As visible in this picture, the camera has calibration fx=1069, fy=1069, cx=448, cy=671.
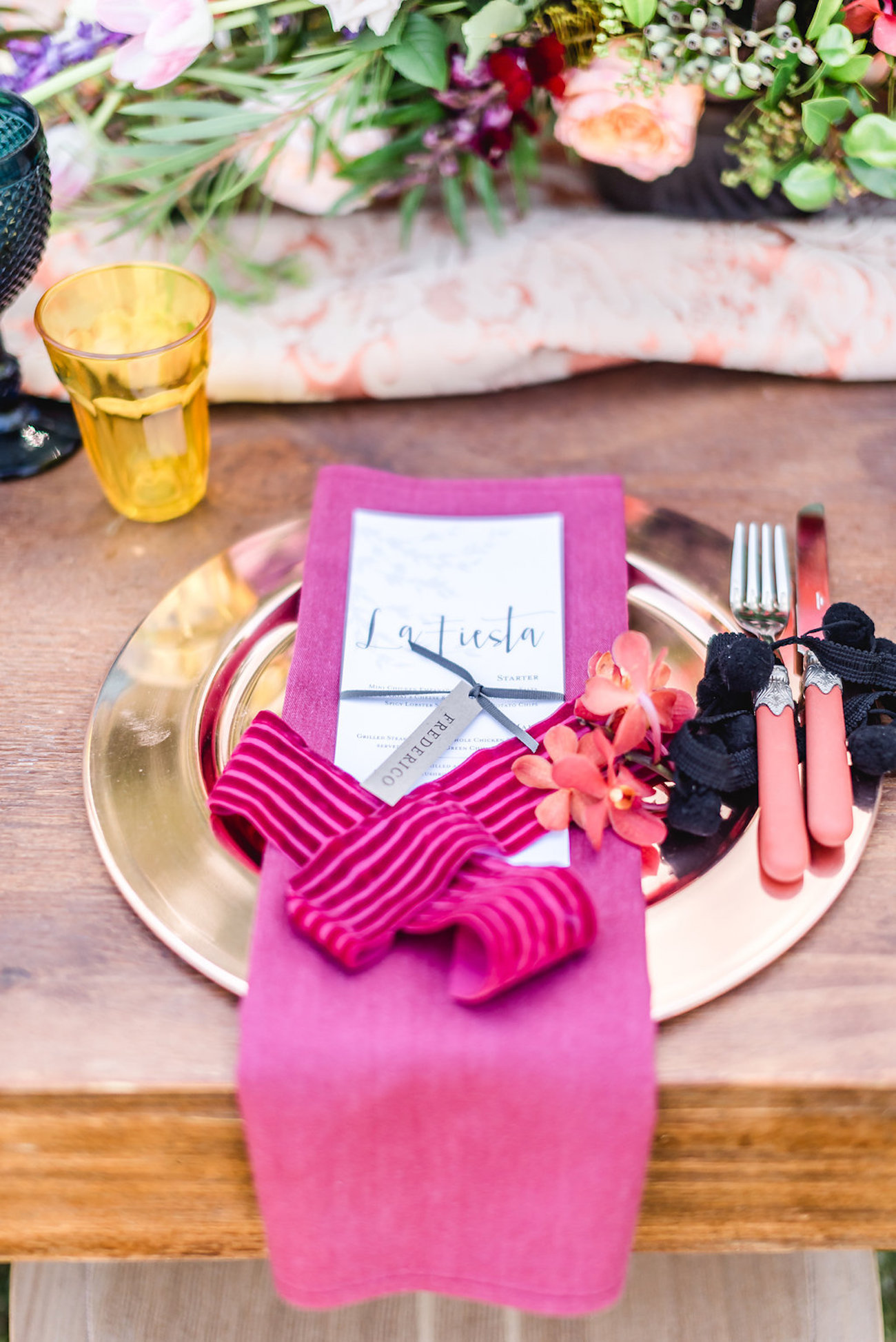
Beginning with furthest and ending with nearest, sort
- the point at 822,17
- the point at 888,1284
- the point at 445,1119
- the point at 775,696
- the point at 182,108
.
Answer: the point at 888,1284
the point at 182,108
the point at 822,17
the point at 775,696
the point at 445,1119

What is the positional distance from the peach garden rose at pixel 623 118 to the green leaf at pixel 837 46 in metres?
0.08

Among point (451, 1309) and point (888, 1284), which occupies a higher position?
point (451, 1309)

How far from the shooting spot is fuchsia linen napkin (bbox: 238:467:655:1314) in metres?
0.40

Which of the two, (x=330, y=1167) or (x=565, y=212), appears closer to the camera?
(x=330, y=1167)

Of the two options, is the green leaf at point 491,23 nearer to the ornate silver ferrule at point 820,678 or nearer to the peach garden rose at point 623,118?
the peach garden rose at point 623,118

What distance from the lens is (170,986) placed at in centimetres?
45

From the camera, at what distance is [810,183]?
2.22 ft

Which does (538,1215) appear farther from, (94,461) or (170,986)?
(94,461)

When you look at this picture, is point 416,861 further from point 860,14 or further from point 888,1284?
point 888,1284

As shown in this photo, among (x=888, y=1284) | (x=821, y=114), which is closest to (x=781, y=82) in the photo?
(x=821, y=114)

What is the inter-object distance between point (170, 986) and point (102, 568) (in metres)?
0.30

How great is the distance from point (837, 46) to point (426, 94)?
0.95ft

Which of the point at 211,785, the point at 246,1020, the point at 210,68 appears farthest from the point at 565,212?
the point at 246,1020

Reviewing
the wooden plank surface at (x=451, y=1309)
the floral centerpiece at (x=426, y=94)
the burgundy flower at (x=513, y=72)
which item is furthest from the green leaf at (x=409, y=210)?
the wooden plank surface at (x=451, y=1309)
